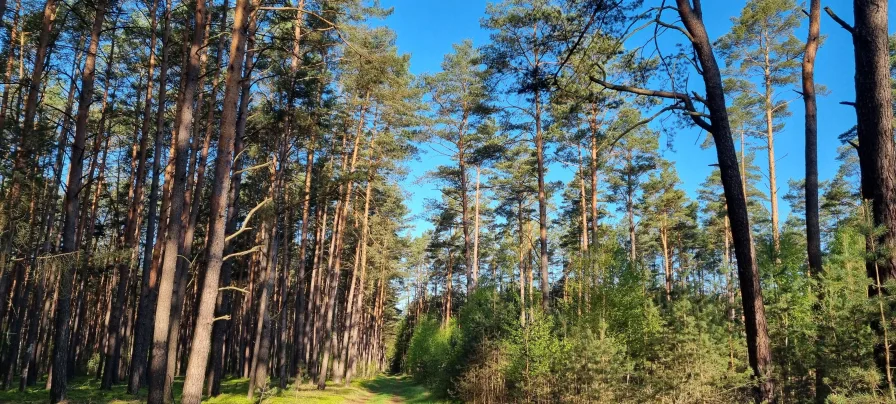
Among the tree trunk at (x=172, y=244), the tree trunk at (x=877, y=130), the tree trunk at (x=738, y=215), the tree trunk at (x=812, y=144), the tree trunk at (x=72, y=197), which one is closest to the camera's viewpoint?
the tree trunk at (x=877, y=130)

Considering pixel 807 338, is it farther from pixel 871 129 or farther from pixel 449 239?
pixel 449 239

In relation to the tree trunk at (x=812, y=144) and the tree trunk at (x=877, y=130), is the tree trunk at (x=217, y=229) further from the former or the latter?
the tree trunk at (x=812, y=144)

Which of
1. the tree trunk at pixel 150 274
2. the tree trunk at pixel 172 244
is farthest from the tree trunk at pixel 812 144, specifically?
the tree trunk at pixel 150 274

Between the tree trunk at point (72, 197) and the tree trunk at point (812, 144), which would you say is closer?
the tree trunk at point (812, 144)

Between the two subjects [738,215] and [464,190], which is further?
[464,190]

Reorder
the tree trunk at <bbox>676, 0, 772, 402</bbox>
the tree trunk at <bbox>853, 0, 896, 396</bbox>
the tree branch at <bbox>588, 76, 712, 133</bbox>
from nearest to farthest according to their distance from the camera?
the tree trunk at <bbox>853, 0, 896, 396</bbox>, the tree trunk at <bbox>676, 0, 772, 402</bbox>, the tree branch at <bbox>588, 76, 712, 133</bbox>

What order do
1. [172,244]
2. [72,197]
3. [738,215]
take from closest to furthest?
[738,215] < [172,244] < [72,197]

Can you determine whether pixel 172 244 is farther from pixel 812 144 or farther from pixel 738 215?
pixel 812 144

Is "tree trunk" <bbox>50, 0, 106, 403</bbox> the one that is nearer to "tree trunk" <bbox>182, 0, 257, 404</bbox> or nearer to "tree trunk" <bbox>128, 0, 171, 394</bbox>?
"tree trunk" <bbox>128, 0, 171, 394</bbox>

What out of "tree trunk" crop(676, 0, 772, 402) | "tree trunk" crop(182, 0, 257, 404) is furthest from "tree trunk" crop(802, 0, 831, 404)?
"tree trunk" crop(182, 0, 257, 404)

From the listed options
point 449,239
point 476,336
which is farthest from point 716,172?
point 476,336

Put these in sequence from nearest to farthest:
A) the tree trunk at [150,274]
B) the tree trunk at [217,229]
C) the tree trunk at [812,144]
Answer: the tree trunk at [217,229] → the tree trunk at [812,144] → the tree trunk at [150,274]

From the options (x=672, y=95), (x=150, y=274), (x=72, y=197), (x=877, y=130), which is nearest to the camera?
(x=877, y=130)

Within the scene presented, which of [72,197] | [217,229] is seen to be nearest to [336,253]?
[72,197]
